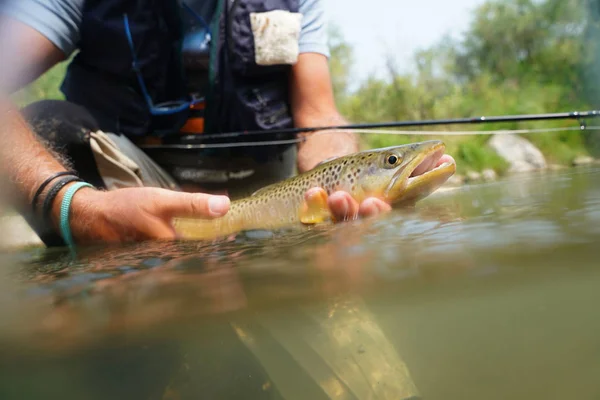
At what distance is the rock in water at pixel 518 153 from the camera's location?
742cm

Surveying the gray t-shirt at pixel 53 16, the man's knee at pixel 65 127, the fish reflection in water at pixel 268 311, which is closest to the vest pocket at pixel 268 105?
the gray t-shirt at pixel 53 16

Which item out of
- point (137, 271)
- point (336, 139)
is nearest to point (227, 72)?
point (336, 139)

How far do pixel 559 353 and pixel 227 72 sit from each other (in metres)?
1.80

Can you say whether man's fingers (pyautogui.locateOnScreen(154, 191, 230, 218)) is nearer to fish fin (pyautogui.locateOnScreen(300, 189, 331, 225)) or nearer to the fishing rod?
fish fin (pyautogui.locateOnScreen(300, 189, 331, 225))

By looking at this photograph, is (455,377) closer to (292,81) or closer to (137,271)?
(137,271)

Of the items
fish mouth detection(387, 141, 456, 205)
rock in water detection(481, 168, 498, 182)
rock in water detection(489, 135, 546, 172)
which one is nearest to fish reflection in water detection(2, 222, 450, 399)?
fish mouth detection(387, 141, 456, 205)

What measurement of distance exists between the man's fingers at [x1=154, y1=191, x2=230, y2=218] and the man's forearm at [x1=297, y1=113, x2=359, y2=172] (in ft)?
3.05

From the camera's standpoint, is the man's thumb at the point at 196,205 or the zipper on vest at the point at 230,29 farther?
the zipper on vest at the point at 230,29

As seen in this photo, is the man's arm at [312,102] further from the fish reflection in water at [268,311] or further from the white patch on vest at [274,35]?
the fish reflection in water at [268,311]

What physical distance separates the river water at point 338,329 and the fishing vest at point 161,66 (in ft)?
4.53

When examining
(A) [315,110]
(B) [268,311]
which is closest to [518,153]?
(A) [315,110]

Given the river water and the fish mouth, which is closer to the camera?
the river water

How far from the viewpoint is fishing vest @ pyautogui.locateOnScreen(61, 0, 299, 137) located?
5.75 ft

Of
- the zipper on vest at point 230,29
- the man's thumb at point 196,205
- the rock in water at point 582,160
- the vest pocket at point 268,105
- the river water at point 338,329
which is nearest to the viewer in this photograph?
the river water at point 338,329
